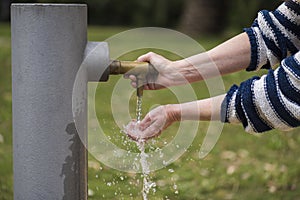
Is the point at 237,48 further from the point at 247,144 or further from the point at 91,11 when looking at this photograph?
the point at 91,11

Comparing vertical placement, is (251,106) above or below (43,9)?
below

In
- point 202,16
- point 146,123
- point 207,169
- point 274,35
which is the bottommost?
point 202,16

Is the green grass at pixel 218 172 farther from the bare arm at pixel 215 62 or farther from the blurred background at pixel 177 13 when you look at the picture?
the blurred background at pixel 177 13

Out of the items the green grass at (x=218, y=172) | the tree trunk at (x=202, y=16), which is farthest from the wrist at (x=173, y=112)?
the tree trunk at (x=202, y=16)

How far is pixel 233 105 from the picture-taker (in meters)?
2.22

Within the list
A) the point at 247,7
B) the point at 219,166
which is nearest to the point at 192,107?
the point at 219,166

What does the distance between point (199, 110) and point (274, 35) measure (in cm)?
45

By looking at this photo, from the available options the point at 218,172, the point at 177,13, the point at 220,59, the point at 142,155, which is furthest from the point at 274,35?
the point at 177,13

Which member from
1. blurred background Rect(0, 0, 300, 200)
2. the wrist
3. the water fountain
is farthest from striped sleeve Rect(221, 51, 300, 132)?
blurred background Rect(0, 0, 300, 200)

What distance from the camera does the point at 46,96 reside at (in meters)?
2.19

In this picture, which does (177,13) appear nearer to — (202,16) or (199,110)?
(202,16)

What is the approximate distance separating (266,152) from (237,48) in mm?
2739

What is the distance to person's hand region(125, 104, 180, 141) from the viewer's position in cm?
228

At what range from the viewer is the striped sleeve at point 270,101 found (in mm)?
2104
